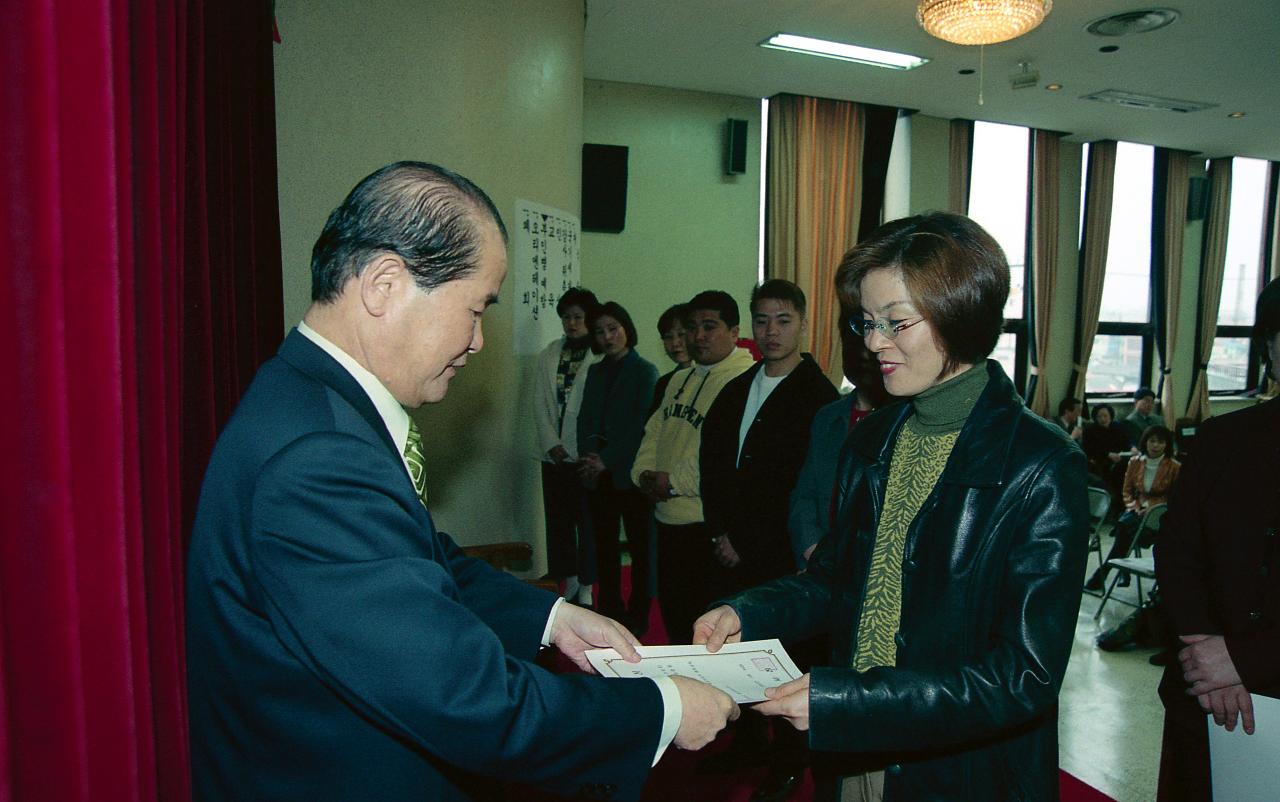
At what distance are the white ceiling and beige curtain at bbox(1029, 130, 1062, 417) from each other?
43 cm

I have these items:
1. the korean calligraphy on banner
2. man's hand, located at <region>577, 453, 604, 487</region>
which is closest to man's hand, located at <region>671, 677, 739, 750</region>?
the korean calligraphy on banner

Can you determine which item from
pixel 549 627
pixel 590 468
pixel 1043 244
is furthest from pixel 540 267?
pixel 1043 244

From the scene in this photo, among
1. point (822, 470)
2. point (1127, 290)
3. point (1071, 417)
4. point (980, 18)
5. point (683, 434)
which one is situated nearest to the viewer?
point (822, 470)

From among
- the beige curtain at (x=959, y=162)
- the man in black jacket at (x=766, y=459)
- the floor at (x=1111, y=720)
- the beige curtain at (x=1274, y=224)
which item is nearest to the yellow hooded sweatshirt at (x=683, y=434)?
the man in black jacket at (x=766, y=459)

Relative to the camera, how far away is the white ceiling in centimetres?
489

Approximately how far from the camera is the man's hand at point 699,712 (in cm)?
105

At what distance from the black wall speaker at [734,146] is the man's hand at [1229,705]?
568 centimetres

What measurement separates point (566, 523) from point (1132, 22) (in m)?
4.83

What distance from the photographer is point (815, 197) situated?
700 centimetres

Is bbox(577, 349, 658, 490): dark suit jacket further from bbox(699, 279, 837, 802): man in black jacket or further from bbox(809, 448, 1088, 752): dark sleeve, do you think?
bbox(809, 448, 1088, 752): dark sleeve

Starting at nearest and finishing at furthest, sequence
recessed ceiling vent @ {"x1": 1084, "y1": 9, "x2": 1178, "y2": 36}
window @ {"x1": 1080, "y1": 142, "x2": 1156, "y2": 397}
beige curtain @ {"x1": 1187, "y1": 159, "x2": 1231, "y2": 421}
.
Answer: recessed ceiling vent @ {"x1": 1084, "y1": 9, "x2": 1178, "y2": 36}, window @ {"x1": 1080, "y1": 142, "x2": 1156, "y2": 397}, beige curtain @ {"x1": 1187, "y1": 159, "x2": 1231, "y2": 421}

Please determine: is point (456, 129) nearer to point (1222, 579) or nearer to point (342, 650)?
point (342, 650)

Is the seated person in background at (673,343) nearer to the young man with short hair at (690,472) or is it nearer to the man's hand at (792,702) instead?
the young man with short hair at (690,472)

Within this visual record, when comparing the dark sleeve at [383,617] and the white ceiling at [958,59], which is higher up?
the white ceiling at [958,59]
